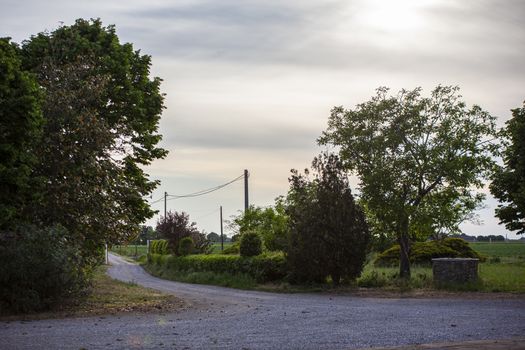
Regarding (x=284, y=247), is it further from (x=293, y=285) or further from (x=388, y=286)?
(x=388, y=286)

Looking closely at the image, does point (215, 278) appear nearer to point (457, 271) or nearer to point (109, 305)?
point (457, 271)

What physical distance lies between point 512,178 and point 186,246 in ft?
70.8

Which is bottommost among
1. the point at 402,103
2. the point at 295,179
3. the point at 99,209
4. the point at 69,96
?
the point at 99,209

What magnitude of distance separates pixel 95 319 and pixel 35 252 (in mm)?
2888

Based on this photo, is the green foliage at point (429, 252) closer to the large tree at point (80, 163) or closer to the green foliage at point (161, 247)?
the green foliage at point (161, 247)

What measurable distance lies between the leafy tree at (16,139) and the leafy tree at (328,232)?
10.3m

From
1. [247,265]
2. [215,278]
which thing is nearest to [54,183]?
[247,265]

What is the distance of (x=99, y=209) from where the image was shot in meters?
18.7

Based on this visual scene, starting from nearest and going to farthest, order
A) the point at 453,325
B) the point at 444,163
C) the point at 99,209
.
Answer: the point at 453,325
the point at 99,209
the point at 444,163

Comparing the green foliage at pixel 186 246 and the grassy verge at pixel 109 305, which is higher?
the green foliage at pixel 186 246

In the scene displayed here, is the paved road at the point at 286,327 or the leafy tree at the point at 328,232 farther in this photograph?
the leafy tree at the point at 328,232

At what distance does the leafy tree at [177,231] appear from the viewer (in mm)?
44750

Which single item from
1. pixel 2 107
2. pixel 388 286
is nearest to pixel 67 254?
pixel 2 107

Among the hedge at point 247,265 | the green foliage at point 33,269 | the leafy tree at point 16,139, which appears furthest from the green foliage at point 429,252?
the leafy tree at point 16,139
